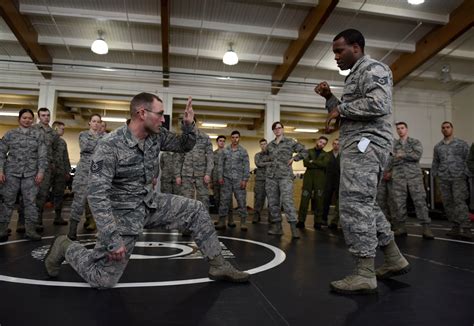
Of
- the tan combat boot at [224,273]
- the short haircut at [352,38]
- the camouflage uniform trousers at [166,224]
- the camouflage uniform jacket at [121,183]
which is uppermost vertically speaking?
the short haircut at [352,38]

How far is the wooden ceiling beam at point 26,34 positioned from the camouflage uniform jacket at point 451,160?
872cm

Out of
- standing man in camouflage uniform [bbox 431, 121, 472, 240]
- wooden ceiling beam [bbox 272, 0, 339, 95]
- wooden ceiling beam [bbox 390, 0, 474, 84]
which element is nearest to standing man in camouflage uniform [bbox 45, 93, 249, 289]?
standing man in camouflage uniform [bbox 431, 121, 472, 240]

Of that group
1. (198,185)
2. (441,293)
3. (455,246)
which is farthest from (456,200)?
(198,185)

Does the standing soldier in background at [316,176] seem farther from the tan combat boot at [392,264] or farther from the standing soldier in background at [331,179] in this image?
the tan combat boot at [392,264]

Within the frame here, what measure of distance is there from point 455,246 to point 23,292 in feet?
13.8

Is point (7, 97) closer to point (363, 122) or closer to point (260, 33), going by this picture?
point (260, 33)

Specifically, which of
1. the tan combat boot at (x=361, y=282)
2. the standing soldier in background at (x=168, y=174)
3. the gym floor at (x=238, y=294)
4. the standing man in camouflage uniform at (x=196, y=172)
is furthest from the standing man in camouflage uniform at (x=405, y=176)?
the standing soldier in background at (x=168, y=174)

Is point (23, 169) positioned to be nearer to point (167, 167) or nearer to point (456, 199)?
point (167, 167)

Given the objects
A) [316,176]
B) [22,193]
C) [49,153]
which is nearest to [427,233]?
[316,176]

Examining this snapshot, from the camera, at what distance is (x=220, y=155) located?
5.76m

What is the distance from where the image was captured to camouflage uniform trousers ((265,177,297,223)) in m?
4.35

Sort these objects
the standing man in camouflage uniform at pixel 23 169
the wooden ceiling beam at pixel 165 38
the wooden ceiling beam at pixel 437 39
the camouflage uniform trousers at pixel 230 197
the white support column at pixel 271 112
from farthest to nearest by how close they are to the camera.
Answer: the white support column at pixel 271 112 < the wooden ceiling beam at pixel 437 39 < the wooden ceiling beam at pixel 165 38 < the camouflage uniform trousers at pixel 230 197 < the standing man in camouflage uniform at pixel 23 169

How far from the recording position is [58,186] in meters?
5.52

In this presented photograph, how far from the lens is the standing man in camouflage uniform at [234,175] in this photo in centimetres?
550
